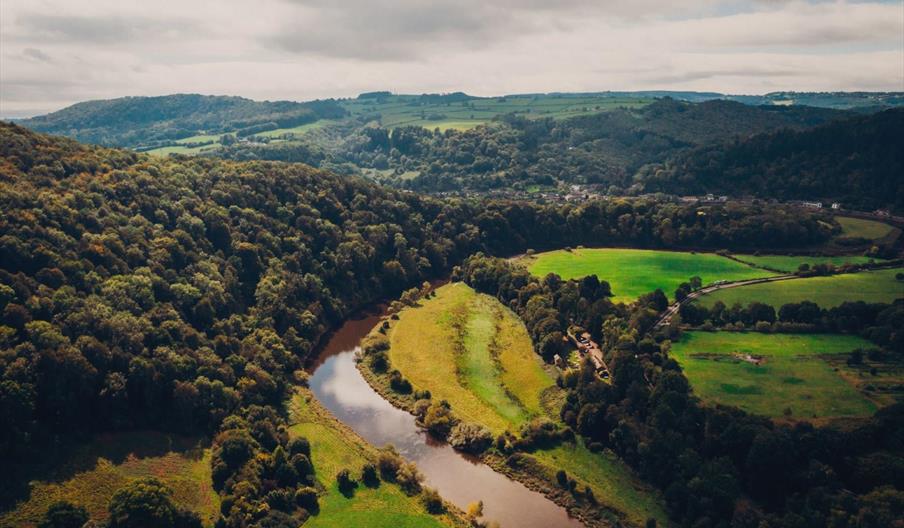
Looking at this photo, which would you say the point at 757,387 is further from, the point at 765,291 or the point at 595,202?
the point at 595,202

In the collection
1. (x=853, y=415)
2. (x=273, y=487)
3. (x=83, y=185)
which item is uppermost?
(x=83, y=185)

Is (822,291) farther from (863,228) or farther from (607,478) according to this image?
(607,478)

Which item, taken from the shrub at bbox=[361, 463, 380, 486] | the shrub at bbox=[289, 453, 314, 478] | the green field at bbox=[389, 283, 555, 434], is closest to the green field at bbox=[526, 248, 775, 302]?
the green field at bbox=[389, 283, 555, 434]

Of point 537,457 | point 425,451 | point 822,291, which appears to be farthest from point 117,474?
point 822,291

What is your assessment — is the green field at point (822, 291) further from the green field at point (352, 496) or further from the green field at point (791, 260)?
the green field at point (352, 496)

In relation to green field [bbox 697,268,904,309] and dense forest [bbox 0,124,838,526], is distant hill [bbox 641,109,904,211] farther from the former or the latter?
green field [bbox 697,268,904,309]

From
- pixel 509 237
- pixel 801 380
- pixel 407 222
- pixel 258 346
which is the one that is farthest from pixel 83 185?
pixel 801 380
